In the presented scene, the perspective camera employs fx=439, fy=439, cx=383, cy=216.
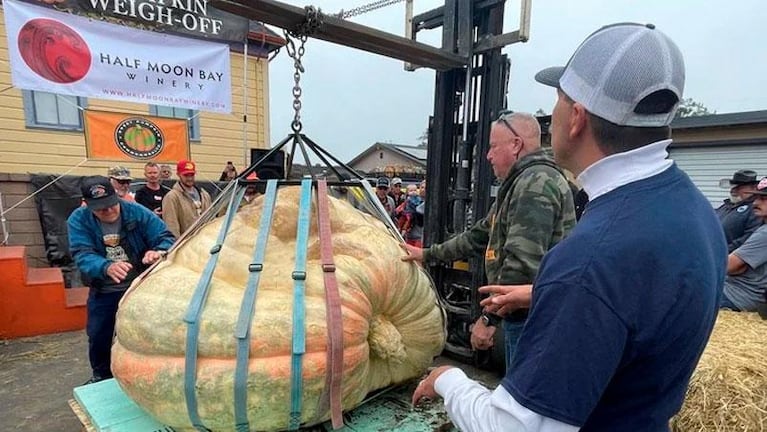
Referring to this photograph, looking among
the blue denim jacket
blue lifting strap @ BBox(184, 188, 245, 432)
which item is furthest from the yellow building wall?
blue lifting strap @ BBox(184, 188, 245, 432)

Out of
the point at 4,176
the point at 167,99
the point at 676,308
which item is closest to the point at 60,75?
the point at 167,99

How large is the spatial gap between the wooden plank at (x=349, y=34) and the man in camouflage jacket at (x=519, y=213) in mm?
775

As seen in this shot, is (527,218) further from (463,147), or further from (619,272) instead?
(463,147)

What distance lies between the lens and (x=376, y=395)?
1858 mm

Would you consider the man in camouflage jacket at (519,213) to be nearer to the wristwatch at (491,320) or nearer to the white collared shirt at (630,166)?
the wristwatch at (491,320)

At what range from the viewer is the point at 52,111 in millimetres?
6055

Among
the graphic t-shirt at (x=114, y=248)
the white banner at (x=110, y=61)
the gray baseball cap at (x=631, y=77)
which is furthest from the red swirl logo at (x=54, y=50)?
the gray baseball cap at (x=631, y=77)

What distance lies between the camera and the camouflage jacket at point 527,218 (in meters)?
1.79

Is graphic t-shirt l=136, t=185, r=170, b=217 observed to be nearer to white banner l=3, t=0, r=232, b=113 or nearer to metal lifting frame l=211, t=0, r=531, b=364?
white banner l=3, t=0, r=232, b=113

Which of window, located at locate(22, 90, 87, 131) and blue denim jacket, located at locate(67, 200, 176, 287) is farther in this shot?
window, located at locate(22, 90, 87, 131)

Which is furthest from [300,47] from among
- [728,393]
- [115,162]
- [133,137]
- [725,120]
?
[725,120]

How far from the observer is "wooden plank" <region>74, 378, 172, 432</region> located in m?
1.65

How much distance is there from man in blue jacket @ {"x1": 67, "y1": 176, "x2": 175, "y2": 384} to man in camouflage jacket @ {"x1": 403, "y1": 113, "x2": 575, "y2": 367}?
1901mm

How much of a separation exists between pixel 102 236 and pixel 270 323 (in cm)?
197
